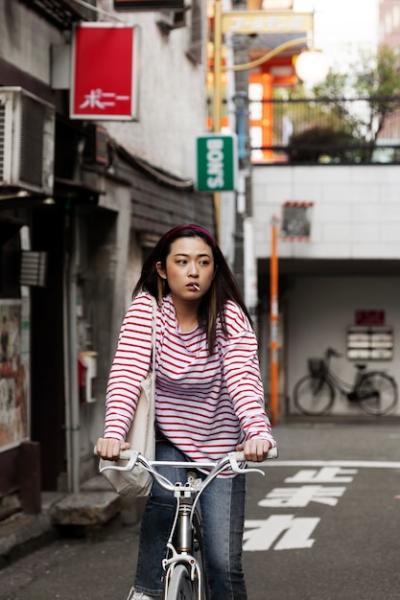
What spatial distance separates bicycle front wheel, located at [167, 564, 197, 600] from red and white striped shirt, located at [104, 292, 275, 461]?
522 millimetres

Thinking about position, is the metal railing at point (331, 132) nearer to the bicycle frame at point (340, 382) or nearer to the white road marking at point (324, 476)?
the bicycle frame at point (340, 382)

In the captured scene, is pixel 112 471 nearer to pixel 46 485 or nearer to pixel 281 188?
pixel 46 485

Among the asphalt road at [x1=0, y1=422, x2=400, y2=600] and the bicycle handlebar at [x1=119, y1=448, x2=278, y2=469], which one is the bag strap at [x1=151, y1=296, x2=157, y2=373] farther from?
the asphalt road at [x1=0, y1=422, x2=400, y2=600]

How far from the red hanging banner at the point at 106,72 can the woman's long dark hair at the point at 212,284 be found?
→ 210 inches

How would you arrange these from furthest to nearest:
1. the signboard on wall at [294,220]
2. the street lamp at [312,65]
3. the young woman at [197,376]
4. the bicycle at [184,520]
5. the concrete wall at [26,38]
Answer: the signboard on wall at [294,220]
the street lamp at [312,65]
the concrete wall at [26,38]
the young woman at [197,376]
the bicycle at [184,520]

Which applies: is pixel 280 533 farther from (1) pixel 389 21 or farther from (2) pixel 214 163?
(1) pixel 389 21

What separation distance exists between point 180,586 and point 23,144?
455 centimetres

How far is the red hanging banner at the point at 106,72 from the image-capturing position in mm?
10109

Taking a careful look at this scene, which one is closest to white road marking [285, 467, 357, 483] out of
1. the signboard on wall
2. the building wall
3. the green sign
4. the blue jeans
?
the green sign

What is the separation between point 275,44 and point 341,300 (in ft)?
18.4

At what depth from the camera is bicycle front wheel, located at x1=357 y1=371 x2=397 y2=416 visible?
26766mm

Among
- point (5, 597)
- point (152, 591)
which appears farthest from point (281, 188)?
point (152, 591)

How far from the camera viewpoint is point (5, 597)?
290 inches

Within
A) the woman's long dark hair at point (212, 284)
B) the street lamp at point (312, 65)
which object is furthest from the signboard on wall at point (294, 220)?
the woman's long dark hair at point (212, 284)
